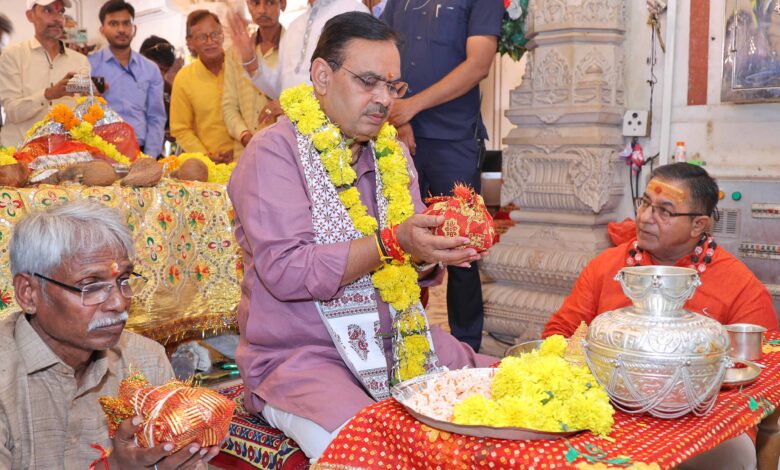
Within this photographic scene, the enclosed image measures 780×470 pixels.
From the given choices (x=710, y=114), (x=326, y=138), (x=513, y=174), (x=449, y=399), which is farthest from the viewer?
(x=513, y=174)

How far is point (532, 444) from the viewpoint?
147 cm

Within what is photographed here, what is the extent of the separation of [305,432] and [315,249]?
492 mm

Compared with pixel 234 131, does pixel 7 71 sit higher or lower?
higher

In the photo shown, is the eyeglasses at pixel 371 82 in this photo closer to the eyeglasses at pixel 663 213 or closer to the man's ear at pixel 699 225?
the eyeglasses at pixel 663 213

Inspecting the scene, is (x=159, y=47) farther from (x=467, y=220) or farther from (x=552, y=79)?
(x=467, y=220)

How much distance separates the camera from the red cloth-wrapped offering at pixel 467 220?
6.72ft

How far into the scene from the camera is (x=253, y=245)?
2.24 m

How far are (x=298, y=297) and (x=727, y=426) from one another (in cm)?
114

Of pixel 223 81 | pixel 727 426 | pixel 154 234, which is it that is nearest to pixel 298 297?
pixel 727 426

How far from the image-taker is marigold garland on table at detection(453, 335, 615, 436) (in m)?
1.46

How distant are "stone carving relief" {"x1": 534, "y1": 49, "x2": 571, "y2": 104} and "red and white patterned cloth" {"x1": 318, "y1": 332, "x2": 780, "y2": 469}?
325 cm

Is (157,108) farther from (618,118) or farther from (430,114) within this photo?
(618,118)

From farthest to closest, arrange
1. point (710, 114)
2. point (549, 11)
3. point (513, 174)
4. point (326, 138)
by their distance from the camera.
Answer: point (513, 174) → point (549, 11) → point (710, 114) → point (326, 138)

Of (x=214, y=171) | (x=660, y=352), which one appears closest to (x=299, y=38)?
(x=214, y=171)
